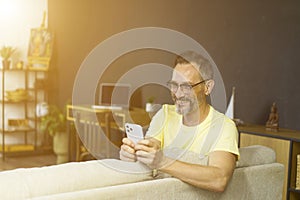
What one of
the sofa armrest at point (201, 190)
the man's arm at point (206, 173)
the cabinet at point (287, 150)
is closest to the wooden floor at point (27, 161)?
the cabinet at point (287, 150)

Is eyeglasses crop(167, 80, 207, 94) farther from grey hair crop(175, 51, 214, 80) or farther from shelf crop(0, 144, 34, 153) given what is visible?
shelf crop(0, 144, 34, 153)

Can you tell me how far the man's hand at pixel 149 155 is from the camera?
1.51 m

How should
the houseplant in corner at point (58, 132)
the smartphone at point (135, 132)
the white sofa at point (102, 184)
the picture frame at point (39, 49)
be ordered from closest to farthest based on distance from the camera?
the white sofa at point (102, 184), the smartphone at point (135, 132), the houseplant in corner at point (58, 132), the picture frame at point (39, 49)

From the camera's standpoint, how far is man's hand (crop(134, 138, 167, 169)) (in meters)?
1.51

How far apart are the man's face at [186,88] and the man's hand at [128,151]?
0.34 metres

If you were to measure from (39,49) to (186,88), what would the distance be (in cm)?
446

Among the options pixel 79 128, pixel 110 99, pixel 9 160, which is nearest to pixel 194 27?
pixel 110 99

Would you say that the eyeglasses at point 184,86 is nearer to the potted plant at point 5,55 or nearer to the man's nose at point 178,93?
the man's nose at point 178,93

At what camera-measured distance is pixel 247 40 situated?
3.77 metres

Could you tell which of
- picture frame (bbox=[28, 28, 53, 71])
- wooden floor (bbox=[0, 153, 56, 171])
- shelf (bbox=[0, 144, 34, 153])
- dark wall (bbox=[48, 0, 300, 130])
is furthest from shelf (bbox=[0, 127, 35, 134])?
dark wall (bbox=[48, 0, 300, 130])

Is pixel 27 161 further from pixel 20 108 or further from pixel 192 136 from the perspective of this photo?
pixel 192 136

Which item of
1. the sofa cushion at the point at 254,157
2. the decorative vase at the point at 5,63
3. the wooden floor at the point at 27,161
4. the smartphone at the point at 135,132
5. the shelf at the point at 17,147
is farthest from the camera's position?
the shelf at the point at 17,147

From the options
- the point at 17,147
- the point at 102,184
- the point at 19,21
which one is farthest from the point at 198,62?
the point at 19,21

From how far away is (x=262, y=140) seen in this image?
301 centimetres
